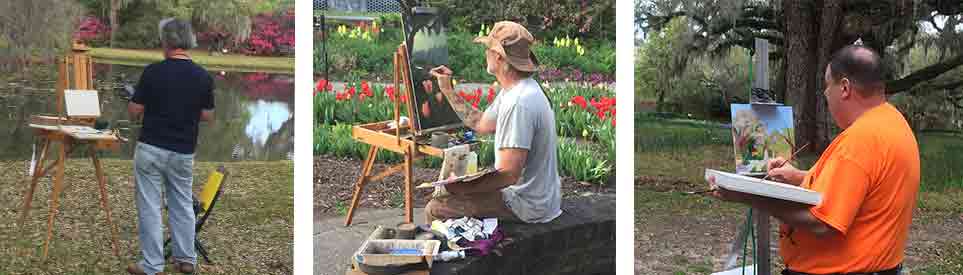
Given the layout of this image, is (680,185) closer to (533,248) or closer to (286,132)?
(533,248)

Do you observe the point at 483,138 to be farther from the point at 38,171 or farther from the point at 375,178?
the point at 38,171

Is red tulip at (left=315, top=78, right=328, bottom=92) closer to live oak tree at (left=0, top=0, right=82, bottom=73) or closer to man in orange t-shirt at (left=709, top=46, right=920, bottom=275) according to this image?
live oak tree at (left=0, top=0, right=82, bottom=73)

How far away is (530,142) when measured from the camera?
462 centimetres

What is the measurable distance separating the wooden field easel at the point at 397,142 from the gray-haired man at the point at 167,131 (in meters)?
0.85

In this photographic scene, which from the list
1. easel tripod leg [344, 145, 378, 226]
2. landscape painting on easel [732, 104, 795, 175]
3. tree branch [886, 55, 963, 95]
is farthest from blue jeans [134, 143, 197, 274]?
tree branch [886, 55, 963, 95]

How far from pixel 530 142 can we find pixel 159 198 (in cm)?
197

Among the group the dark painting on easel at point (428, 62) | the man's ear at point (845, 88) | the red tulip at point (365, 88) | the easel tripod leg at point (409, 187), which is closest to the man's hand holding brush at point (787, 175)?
the man's ear at point (845, 88)

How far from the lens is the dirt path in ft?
20.6

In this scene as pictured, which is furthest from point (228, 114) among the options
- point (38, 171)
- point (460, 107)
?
point (460, 107)

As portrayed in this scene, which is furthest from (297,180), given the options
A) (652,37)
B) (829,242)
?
(652,37)

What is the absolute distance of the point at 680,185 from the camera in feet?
24.0

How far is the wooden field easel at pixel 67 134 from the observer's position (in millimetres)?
4418

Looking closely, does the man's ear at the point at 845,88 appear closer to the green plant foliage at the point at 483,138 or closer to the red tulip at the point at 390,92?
the green plant foliage at the point at 483,138

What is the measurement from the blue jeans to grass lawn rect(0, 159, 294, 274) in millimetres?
349
